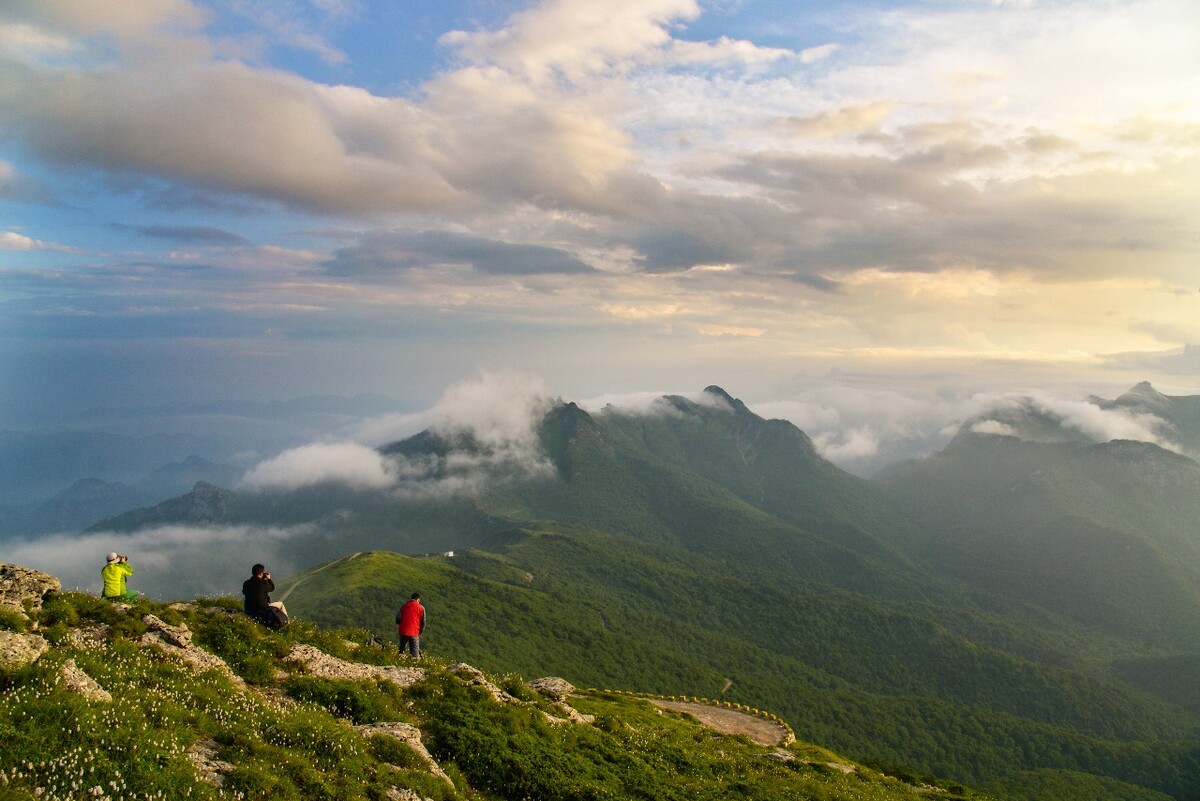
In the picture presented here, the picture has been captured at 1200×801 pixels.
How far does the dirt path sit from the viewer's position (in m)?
62.4

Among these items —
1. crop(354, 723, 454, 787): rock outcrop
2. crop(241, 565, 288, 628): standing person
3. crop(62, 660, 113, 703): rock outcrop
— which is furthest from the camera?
crop(241, 565, 288, 628): standing person

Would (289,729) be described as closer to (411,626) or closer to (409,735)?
(409,735)

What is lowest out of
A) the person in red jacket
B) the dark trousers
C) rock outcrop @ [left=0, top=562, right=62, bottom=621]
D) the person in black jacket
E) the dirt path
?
the dirt path

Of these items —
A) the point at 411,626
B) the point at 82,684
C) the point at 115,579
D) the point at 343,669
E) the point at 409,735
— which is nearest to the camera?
the point at 82,684

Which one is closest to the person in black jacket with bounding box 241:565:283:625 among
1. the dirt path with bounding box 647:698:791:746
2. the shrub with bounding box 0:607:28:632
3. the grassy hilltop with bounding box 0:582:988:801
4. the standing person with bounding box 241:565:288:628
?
the standing person with bounding box 241:565:288:628

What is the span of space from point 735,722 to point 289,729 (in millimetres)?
60012

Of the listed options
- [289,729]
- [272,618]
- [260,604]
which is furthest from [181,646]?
[289,729]

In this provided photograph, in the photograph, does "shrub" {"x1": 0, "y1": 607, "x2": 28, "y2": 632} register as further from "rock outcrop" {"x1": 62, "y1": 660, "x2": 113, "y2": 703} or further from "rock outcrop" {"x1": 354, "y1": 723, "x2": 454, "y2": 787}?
"rock outcrop" {"x1": 354, "y1": 723, "x2": 454, "y2": 787}

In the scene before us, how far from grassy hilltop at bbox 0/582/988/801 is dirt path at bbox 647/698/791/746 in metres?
25.9

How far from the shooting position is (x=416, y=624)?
38.2 meters

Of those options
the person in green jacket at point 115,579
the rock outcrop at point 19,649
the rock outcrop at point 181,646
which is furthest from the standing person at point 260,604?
the rock outcrop at point 19,649

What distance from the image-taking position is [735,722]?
68562 mm

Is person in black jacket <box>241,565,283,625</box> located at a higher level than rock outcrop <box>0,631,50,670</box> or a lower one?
lower

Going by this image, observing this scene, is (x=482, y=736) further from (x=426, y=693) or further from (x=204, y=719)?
(x=204, y=719)
